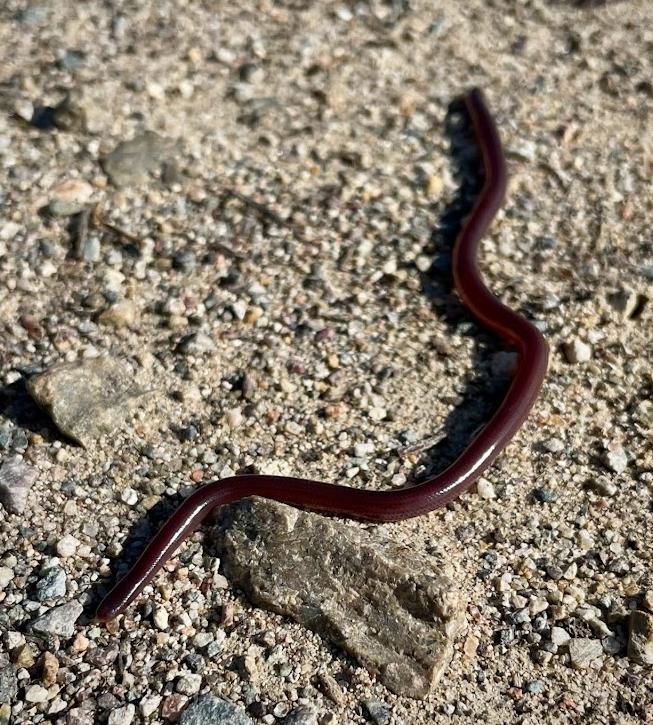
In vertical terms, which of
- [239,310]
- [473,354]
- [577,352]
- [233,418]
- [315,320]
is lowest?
[233,418]

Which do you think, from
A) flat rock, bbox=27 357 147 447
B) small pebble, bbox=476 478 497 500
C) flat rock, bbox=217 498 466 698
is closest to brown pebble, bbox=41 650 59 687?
flat rock, bbox=217 498 466 698

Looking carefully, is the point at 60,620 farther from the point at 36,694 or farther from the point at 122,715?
the point at 122,715

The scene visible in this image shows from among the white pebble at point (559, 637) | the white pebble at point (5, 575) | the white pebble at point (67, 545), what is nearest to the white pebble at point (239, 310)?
the white pebble at point (67, 545)

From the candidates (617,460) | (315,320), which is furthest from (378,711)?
(315,320)

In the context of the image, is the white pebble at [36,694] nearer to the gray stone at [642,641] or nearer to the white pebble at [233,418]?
the white pebble at [233,418]

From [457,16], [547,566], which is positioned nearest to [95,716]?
[547,566]

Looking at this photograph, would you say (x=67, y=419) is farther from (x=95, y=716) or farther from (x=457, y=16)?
(x=457, y=16)
